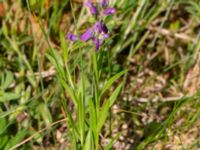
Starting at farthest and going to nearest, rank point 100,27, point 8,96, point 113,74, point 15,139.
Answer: point 113,74, point 8,96, point 15,139, point 100,27

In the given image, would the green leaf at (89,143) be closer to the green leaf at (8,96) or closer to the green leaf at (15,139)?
the green leaf at (15,139)

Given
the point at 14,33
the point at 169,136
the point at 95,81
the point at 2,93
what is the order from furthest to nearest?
the point at 14,33 → the point at 2,93 → the point at 169,136 → the point at 95,81

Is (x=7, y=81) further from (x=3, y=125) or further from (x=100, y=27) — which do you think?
(x=100, y=27)

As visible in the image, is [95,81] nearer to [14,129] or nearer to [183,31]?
[14,129]

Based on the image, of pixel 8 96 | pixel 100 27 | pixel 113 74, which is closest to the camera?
pixel 100 27

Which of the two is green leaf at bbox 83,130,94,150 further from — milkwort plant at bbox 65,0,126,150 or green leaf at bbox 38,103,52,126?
green leaf at bbox 38,103,52,126

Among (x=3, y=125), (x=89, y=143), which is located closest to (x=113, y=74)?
(x=3, y=125)

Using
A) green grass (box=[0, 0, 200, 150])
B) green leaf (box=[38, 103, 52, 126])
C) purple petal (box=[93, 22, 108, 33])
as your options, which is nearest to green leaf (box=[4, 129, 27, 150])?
green grass (box=[0, 0, 200, 150])

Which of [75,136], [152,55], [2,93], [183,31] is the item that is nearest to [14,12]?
[2,93]
